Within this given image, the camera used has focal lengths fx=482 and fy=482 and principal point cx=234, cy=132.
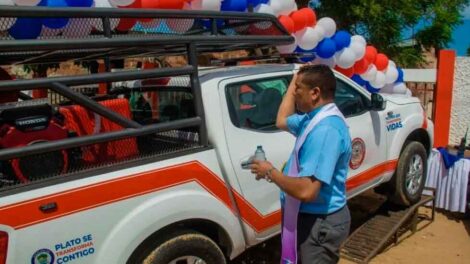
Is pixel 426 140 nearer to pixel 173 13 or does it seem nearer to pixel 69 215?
pixel 173 13

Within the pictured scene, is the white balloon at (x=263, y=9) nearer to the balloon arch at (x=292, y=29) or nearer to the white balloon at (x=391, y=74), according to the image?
the balloon arch at (x=292, y=29)

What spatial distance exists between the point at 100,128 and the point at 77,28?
0.60 metres

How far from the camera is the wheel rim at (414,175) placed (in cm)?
510

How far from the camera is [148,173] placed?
264cm

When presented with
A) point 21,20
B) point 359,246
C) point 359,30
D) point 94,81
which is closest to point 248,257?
point 359,246

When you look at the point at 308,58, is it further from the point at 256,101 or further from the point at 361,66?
the point at 256,101

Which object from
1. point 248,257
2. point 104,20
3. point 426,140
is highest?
point 104,20

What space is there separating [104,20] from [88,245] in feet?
3.81

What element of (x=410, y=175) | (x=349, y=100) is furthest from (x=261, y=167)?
(x=410, y=175)

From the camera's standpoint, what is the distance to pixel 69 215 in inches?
91.2

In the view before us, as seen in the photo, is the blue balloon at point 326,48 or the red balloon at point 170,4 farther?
the blue balloon at point 326,48

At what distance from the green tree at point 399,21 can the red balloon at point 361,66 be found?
3.51m

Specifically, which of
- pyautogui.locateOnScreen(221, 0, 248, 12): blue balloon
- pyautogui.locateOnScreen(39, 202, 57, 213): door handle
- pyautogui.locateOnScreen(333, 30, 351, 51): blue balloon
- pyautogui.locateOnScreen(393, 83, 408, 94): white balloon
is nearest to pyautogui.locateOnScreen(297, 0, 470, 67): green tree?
pyautogui.locateOnScreen(393, 83, 408, 94): white balloon

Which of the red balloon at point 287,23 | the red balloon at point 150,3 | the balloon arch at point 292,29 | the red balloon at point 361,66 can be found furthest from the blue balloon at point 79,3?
the red balloon at point 361,66
